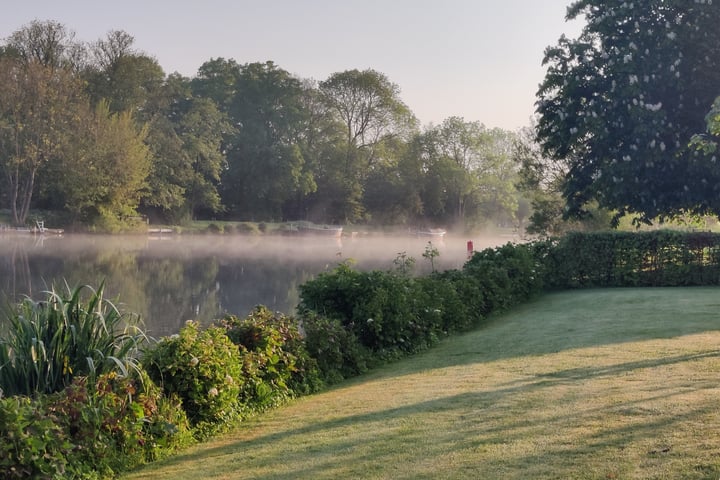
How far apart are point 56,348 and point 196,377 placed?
4.34 feet

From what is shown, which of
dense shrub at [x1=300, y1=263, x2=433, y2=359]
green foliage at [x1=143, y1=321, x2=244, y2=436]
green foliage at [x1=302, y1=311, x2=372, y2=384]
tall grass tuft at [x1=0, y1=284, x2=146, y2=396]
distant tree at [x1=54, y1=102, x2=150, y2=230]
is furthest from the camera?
distant tree at [x1=54, y1=102, x2=150, y2=230]

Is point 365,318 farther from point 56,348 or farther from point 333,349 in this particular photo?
point 56,348

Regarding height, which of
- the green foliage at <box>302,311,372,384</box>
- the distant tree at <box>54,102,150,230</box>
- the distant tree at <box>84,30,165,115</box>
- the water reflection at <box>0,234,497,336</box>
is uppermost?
the distant tree at <box>84,30,165,115</box>

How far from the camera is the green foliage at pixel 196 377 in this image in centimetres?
658

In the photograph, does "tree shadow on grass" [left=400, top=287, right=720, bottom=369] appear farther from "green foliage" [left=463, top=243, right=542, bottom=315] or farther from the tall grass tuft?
the tall grass tuft

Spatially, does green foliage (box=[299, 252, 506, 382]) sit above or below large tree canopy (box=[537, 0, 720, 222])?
below

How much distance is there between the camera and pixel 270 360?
8.01 m

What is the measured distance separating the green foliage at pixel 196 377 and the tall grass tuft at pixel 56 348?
10.2 inches

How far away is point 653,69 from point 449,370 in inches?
705

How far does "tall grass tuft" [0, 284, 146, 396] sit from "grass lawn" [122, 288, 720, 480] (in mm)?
1337

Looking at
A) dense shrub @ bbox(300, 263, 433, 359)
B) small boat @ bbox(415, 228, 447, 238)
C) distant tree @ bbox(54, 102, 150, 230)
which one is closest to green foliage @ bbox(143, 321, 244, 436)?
dense shrub @ bbox(300, 263, 433, 359)

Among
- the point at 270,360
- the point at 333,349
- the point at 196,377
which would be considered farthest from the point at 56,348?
the point at 333,349

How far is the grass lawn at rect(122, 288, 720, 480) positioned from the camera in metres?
4.83

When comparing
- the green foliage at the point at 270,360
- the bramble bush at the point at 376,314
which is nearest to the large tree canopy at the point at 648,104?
the bramble bush at the point at 376,314
